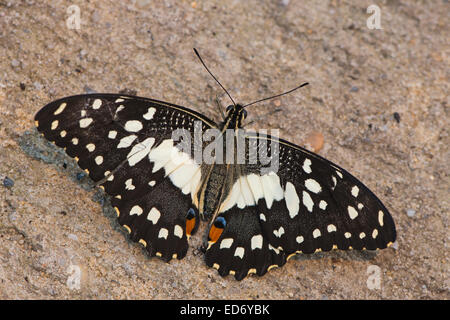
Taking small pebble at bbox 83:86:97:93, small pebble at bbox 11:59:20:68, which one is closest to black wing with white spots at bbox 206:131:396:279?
small pebble at bbox 83:86:97:93

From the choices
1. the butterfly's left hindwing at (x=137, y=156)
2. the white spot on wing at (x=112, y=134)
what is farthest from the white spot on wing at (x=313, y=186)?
the white spot on wing at (x=112, y=134)

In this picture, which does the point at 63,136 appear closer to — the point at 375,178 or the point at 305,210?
the point at 305,210

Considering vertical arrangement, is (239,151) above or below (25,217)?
above

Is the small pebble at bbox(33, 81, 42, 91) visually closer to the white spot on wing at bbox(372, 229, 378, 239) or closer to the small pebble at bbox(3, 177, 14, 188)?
the small pebble at bbox(3, 177, 14, 188)

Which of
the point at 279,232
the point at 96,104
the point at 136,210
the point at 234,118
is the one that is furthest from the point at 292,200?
the point at 96,104

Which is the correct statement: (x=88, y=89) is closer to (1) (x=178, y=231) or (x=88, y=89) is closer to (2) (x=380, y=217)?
(1) (x=178, y=231)
